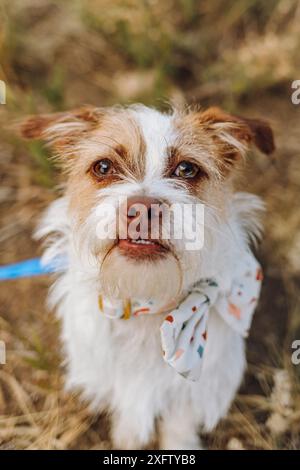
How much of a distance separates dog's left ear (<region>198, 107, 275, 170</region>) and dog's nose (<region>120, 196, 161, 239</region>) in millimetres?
510

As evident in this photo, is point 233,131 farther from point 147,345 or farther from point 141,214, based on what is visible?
point 147,345

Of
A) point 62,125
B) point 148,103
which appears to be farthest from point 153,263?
point 148,103

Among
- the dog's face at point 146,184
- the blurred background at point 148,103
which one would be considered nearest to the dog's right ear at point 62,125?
the dog's face at point 146,184

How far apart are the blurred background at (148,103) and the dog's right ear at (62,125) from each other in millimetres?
544

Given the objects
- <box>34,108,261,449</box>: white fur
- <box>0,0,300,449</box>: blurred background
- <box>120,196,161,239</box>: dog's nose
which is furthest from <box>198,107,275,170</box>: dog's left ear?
<box>120,196,161,239</box>: dog's nose

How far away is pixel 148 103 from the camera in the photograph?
2.95 metres

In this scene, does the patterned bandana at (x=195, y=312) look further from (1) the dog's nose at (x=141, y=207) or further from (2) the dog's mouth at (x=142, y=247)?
(1) the dog's nose at (x=141, y=207)

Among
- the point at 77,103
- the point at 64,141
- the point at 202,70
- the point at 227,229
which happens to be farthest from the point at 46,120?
the point at 202,70

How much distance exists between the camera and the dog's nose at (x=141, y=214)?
1.37 m

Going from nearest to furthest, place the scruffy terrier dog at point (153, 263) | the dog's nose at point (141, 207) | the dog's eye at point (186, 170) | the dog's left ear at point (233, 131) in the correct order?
1. the dog's nose at point (141, 207)
2. the scruffy terrier dog at point (153, 263)
3. the dog's eye at point (186, 170)
4. the dog's left ear at point (233, 131)

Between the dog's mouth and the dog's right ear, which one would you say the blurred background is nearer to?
the dog's right ear

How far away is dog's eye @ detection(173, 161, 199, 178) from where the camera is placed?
64.8 inches

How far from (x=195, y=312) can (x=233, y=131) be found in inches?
26.1

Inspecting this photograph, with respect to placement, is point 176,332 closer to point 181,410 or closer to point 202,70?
point 181,410
